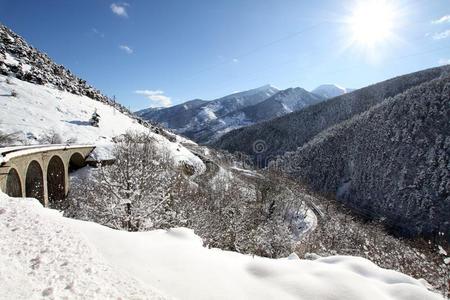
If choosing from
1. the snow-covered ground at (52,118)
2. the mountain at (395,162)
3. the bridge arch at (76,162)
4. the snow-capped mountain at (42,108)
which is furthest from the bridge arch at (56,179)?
the mountain at (395,162)

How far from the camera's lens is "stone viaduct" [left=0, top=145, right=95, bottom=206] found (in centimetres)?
1712

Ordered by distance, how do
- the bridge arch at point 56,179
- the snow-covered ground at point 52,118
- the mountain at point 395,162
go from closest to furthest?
the bridge arch at point 56,179
the snow-covered ground at point 52,118
the mountain at point 395,162

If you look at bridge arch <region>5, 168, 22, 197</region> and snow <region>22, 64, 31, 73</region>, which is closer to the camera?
bridge arch <region>5, 168, 22, 197</region>

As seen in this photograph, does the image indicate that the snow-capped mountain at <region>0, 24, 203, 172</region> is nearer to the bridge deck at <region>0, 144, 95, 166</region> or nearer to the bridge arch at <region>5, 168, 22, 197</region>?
the bridge deck at <region>0, 144, 95, 166</region>

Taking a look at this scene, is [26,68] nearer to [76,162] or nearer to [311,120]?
[76,162]

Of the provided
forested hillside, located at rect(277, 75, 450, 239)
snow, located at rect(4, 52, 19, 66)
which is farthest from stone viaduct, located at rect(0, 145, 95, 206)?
forested hillside, located at rect(277, 75, 450, 239)

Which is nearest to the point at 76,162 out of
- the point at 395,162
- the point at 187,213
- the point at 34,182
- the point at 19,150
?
the point at 34,182

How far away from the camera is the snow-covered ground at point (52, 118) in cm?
→ 3509

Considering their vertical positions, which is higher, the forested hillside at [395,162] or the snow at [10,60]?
the snow at [10,60]

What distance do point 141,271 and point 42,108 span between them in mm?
43189

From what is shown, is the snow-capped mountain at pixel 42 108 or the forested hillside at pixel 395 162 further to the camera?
the forested hillside at pixel 395 162

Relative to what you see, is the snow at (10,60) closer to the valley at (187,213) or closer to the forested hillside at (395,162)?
the valley at (187,213)

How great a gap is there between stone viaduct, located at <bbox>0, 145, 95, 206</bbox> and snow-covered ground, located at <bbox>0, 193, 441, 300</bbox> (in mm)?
10693

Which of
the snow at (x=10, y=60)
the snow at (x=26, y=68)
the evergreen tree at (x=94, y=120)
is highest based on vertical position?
the snow at (x=10, y=60)
